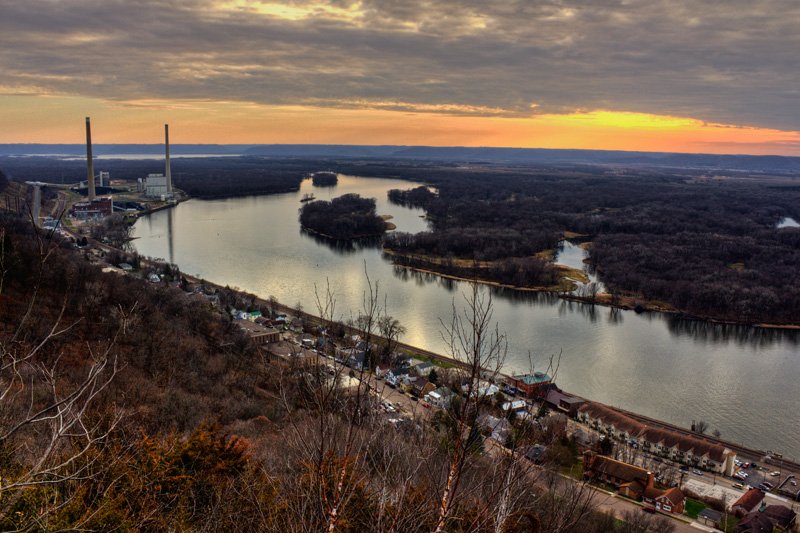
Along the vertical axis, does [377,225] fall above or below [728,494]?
above

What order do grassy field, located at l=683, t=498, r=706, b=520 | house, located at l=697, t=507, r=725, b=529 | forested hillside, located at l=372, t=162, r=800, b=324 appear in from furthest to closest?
forested hillside, located at l=372, t=162, r=800, b=324, grassy field, located at l=683, t=498, r=706, b=520, house, located at l=697, t=507, r=725, b=529

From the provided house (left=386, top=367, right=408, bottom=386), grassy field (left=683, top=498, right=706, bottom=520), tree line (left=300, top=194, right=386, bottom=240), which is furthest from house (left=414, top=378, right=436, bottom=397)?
tree line (left=300, top=194, right=386, bottom=240)

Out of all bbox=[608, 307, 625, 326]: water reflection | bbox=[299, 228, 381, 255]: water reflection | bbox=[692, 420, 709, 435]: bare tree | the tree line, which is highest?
the tree line

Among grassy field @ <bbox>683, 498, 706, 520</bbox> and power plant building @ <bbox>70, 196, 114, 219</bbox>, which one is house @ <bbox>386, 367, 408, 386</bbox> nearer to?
grassy field @ <bbox>683, 498, 706, 520</bbox>

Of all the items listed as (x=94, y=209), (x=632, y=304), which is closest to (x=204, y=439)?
(x=632, y=304)

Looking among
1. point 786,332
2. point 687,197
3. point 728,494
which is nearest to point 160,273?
point 728,494

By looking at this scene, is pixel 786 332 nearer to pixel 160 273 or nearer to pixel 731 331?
pixel 731 331

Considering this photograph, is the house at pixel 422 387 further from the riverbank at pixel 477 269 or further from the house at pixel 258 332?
the riverbank at pixel 477 269
